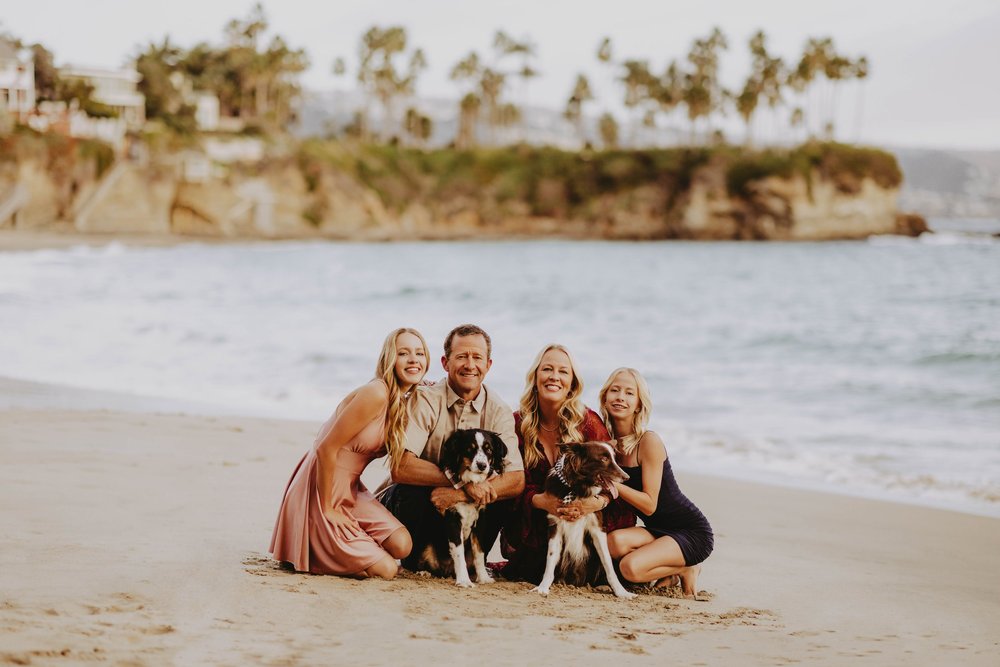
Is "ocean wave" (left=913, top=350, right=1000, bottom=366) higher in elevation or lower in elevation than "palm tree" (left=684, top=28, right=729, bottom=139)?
lower

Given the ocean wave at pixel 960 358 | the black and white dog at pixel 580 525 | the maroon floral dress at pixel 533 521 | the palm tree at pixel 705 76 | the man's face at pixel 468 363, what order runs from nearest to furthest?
1. the black and white dog at pixel 580 525
2. the man's face at pixel 468 363
3. the maroon floral dress at pixel 533 521
4. the ocean wave at pixel 960 358
5. the palm tree at pixel 705 76

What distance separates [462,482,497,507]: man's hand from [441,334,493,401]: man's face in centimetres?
49

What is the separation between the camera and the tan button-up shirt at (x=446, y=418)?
5.32 metres

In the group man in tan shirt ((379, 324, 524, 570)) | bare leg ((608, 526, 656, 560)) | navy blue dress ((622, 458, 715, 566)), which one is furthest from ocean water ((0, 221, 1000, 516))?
man in tan shirt ((379, 324, 524, 570))

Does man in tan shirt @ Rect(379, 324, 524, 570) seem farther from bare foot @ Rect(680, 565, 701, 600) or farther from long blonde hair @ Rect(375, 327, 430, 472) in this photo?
bare foot @ Rect(680, 565, 701, 600)

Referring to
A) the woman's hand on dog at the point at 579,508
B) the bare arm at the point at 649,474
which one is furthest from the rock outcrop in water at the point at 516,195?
the woman's hand on dog at the point at 579,508

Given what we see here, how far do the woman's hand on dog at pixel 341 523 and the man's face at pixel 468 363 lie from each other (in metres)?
0.85

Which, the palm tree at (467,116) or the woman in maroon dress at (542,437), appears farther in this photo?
the palm tree at (467,116)

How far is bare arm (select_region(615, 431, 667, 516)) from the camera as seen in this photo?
5340 millimetres

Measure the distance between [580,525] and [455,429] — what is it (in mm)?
771

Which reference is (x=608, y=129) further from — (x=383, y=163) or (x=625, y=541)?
(x=625, y=541)

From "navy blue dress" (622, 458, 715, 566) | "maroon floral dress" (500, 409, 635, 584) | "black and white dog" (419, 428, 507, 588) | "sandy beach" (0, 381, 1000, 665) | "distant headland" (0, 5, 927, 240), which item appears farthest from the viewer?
"distant headland" (0, 5, 927, 240)

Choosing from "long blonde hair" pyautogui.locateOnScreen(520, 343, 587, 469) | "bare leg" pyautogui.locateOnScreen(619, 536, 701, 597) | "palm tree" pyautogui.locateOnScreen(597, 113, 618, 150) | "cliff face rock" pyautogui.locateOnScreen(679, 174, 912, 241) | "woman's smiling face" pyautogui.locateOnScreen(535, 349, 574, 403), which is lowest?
"bare leg" pyautogui.locateOnScreen(619, 536, 701, 597)

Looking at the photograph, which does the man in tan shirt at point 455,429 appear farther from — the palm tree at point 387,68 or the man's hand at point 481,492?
the palm tree at point 387,68
